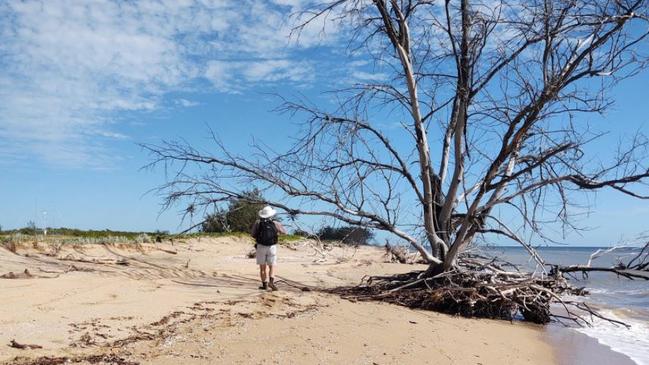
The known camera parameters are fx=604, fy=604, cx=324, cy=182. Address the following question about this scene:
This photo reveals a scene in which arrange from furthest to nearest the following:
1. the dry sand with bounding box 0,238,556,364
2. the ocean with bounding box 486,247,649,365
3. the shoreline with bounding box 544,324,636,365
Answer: the ocean with bounding box 486,247,649,365 < the shoreline with bounding box 544,324,636,365 < the dry sand with bounding box 0,238,556,364

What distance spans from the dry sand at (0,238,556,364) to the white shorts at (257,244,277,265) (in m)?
0.52

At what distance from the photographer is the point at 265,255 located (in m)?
10.5

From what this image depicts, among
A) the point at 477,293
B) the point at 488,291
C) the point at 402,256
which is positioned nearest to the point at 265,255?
the point at 477,293

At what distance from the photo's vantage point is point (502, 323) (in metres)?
9.91

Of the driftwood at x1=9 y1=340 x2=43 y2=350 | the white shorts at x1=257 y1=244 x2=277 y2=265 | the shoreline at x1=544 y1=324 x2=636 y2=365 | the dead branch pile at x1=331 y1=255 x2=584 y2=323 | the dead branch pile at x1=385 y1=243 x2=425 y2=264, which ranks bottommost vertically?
the shoreline at x1=544 y1=324 x2=636 y2=365

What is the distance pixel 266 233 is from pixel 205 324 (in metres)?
4.14

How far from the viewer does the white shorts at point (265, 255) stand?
10.5m

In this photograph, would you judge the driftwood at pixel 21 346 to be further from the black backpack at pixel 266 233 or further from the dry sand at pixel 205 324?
the black backpack at pixel 266 233

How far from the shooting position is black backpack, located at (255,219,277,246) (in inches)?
419

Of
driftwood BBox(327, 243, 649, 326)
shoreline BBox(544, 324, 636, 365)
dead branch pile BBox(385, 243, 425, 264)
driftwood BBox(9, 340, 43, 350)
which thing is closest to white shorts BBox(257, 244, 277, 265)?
driftwood BBox(327, 243, 649, 326)

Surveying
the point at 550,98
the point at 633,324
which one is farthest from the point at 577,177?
the point at 633,324

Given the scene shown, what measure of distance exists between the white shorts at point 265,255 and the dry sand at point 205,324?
52 centimetres

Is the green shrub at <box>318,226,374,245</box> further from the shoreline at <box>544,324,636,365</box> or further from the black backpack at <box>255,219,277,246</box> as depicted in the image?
the shoreline at <box>544,324,636,365</box>

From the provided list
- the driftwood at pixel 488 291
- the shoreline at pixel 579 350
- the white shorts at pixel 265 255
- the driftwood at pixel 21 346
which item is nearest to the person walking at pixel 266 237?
the white shorts at pixel 265 255
